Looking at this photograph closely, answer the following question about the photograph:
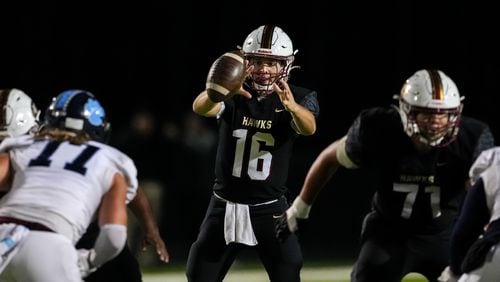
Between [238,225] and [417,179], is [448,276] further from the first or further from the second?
[238,225]

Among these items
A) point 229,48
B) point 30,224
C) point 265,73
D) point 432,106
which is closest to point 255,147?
point 265,73

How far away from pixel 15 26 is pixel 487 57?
5419 millimetres

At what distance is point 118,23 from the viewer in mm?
12320

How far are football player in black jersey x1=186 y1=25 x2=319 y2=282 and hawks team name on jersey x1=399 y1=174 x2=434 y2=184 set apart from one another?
620mm

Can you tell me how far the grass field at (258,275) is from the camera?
25.2 feet

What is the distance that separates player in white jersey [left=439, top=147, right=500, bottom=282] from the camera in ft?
13.1

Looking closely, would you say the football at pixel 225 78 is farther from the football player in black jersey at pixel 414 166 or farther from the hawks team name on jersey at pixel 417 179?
the hawks team name on jersey at pixel 417 179

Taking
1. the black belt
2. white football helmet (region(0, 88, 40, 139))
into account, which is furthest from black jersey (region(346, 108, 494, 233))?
white football helmet (region(0, 88, 40, 139))

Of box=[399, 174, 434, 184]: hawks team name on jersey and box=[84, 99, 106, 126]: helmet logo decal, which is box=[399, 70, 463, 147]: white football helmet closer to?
box=[399, 174, 434, 184]: hawks team name on jersey

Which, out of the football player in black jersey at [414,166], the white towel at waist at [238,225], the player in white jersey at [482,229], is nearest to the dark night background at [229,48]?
the white towel at waist at [238,225]

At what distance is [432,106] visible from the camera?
4.55 m

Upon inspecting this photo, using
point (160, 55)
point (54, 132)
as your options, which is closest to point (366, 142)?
point (54, 132)

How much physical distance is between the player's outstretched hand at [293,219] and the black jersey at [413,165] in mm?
354

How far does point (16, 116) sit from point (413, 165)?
1.93 metres
